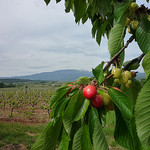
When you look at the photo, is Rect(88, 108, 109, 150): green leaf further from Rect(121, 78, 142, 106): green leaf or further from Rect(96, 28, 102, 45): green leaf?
Rect(96, 28, 102, 45): green leaf

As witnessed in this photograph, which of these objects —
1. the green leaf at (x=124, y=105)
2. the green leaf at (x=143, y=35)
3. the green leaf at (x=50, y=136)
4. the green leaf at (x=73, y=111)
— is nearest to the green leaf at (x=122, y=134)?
the green leaf at (x=124, y=105)

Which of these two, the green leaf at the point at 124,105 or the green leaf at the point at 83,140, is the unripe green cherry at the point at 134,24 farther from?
the green leaf at the point at 83,140

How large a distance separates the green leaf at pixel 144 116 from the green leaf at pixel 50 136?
35 cm

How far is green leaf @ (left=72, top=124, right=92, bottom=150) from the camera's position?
0.57m

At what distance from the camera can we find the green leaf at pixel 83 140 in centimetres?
57

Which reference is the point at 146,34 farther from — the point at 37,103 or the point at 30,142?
the point at 37,103

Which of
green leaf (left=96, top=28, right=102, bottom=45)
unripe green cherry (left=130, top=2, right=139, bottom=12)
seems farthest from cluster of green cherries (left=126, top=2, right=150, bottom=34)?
green leaf (left=96, top=28, right=102, bottom=45)

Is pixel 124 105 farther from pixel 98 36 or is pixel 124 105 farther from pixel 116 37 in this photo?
pixel 98 36

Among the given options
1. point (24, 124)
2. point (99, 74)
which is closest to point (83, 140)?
point (99, 74)

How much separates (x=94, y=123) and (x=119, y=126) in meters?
0.09

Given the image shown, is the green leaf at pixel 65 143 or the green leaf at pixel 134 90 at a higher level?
the green leaf at pixel 134 90

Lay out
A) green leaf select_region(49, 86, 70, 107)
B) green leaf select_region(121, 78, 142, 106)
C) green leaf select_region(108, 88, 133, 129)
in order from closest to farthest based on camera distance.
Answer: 1. green leaf select_region(108, 88, 133, 129)
2. green leaf select_region(49, 86, 70, 107)
3. green leaf select_region(121, 78, 142, 106)

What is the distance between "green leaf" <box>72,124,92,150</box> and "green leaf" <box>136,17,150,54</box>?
46cm

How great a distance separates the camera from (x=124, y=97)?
0.57 meters
